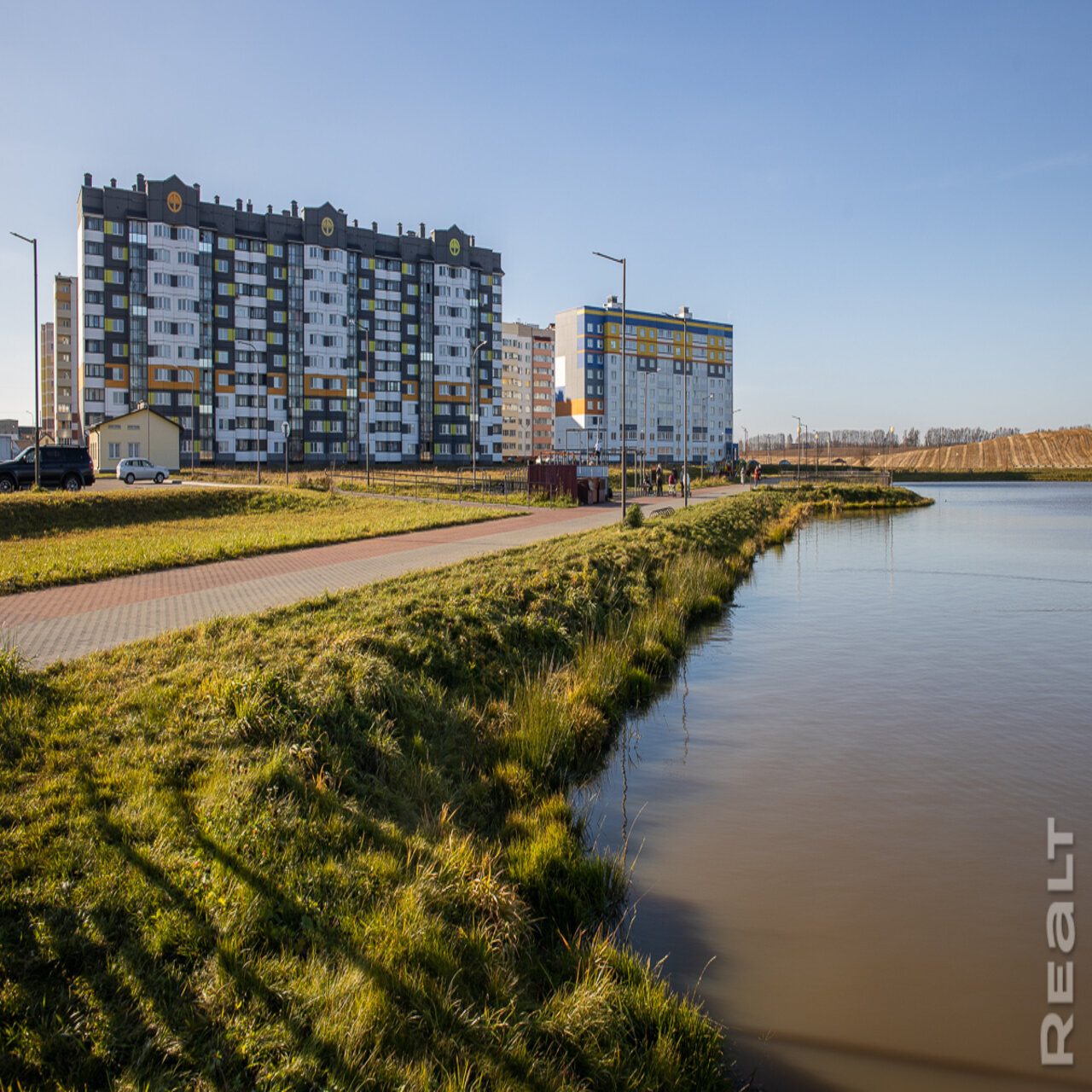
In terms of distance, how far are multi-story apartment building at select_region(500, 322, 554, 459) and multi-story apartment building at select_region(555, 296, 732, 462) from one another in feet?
62.0

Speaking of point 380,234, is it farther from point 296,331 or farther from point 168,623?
point 168,623

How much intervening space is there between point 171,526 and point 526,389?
135814 mm

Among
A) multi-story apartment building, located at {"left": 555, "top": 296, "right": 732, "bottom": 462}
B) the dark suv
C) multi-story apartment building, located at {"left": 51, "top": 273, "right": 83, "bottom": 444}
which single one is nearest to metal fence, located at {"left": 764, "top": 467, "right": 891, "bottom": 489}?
multi-story apartment building, located at {"left": 555, "top": 296, "right": 732, "bottom": 462}

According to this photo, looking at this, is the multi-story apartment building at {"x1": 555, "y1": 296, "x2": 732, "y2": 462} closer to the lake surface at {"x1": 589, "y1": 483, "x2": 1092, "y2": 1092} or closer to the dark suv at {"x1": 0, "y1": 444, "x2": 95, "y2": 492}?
the dark suv at {"x1": 0, "y1": 444, "x2": 95, "y2": 492}

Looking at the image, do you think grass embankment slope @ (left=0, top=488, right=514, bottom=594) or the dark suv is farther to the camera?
the dark suv

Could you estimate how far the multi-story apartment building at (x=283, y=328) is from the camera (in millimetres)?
83188

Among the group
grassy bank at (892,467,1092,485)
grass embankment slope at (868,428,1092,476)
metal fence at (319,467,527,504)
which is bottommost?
metal fence at (319,467,527,504)

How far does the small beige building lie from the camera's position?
55156 mm

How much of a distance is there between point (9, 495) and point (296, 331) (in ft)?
234

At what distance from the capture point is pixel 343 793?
6801 mm

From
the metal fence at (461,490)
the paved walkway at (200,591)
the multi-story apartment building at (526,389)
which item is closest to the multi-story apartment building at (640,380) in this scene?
the multi-story apartment building at (526,389)

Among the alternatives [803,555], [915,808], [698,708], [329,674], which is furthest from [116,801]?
[803,555]

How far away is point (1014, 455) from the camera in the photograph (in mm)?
144375
